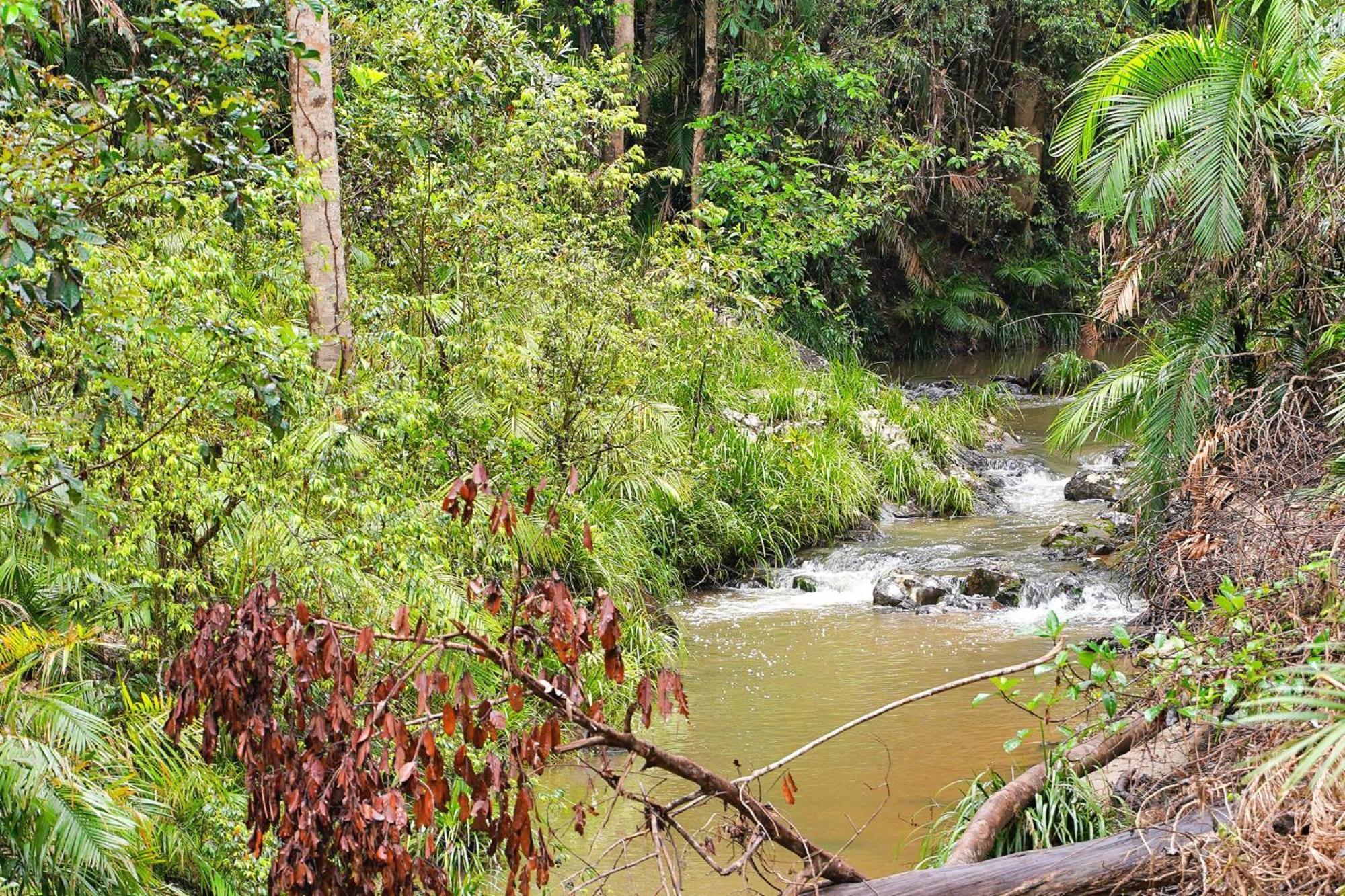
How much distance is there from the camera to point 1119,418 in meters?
8.34

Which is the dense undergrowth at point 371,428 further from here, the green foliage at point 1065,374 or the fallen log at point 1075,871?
the green foliage at point 1065,374

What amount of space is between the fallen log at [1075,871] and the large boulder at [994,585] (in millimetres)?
5851

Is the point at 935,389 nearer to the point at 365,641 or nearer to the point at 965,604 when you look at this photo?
the point at 965,604

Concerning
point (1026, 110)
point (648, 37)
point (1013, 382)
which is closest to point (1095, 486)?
point (1013, 382)

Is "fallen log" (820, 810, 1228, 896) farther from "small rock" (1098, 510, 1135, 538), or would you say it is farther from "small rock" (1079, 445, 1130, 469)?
"small rock" (1079, 445, 1130, 469)

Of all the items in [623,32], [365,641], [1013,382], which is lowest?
[1013,382]

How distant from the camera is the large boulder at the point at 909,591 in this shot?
984cm

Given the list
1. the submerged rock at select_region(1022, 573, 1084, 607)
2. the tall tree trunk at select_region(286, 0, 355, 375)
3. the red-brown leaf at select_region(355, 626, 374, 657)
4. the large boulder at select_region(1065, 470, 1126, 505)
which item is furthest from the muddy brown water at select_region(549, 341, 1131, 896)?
the tall tree trunk at select_region(286, 0, 355, 375)

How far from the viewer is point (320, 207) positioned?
24.4ft

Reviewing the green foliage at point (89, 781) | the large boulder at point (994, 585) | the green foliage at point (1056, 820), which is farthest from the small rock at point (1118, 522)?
the green foliage at point (89, 781)

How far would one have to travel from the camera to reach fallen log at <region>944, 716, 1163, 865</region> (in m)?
4.59

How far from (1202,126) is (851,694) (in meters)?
3.91

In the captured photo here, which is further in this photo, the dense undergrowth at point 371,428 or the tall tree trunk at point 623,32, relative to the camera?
the tall tree trunk at point 623,32

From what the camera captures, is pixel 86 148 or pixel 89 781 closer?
pixel 89 781
